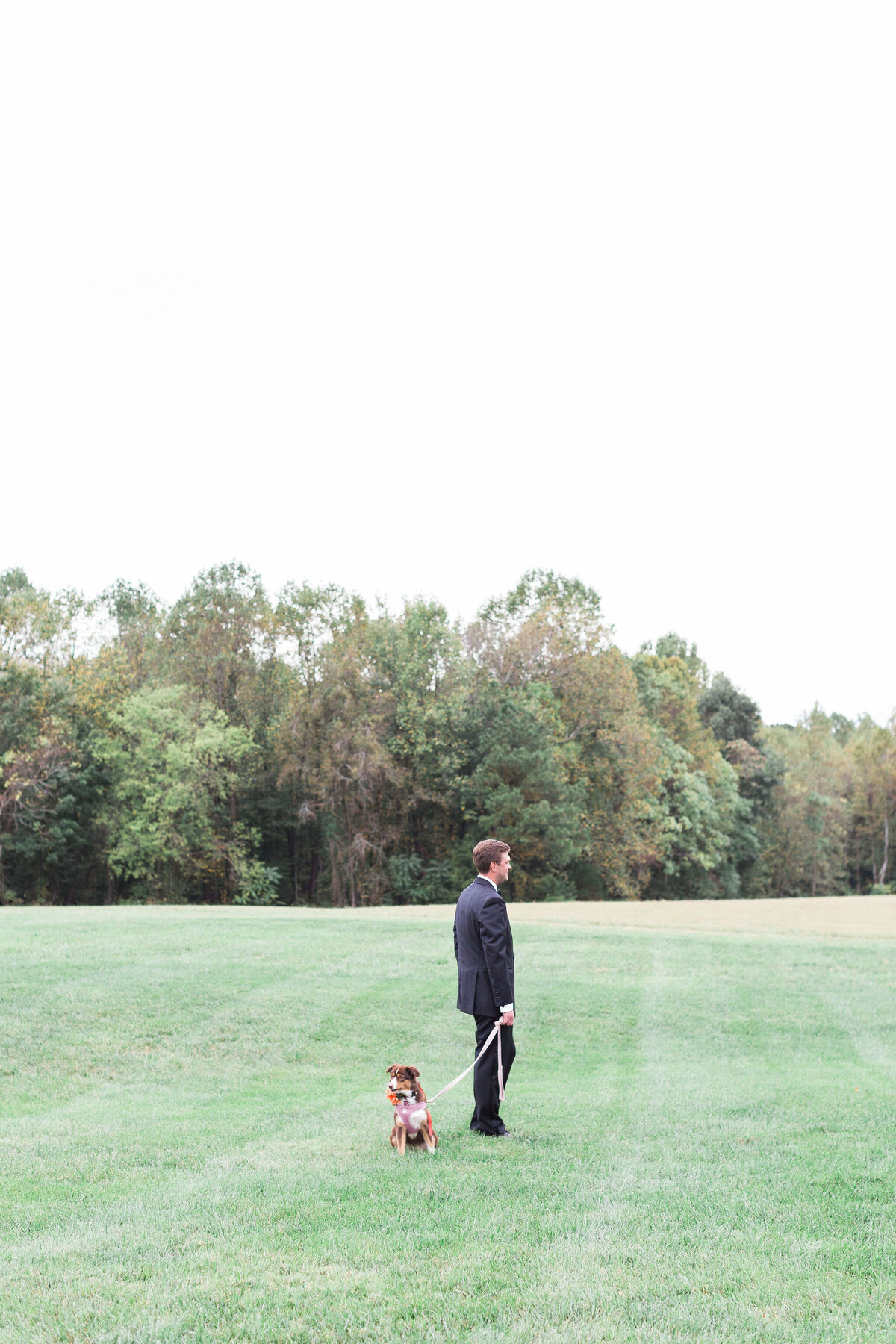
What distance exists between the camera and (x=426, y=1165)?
6594 millimetres

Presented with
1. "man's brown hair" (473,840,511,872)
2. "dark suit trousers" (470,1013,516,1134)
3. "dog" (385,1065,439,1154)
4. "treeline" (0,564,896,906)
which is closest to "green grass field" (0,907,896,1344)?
"dog" (385,1065,439,1154)

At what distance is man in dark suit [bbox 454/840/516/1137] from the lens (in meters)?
7.40

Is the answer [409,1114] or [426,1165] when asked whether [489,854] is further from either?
[426,1165]

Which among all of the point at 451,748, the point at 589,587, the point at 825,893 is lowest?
the point at 825,893

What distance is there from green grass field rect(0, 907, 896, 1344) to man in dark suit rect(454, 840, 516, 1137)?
0.39 metres

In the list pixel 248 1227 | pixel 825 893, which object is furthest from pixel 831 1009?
pixel 825 893

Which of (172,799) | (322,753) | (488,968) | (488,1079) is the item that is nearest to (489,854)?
(488,968)

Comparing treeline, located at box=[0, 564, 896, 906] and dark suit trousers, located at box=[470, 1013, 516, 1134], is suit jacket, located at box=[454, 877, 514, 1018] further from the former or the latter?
treeline, located at box=[0, 564, 896, 906]

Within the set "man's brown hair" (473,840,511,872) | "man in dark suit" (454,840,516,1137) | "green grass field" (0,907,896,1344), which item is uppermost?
"man's brown hair" (473,840,511,872)

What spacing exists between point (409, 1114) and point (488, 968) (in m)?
1.12

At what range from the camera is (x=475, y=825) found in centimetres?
4825

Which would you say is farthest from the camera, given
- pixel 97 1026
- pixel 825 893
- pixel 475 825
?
pixel 825 893

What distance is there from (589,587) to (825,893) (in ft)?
118

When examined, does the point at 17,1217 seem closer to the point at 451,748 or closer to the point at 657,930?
the point at 657,930
